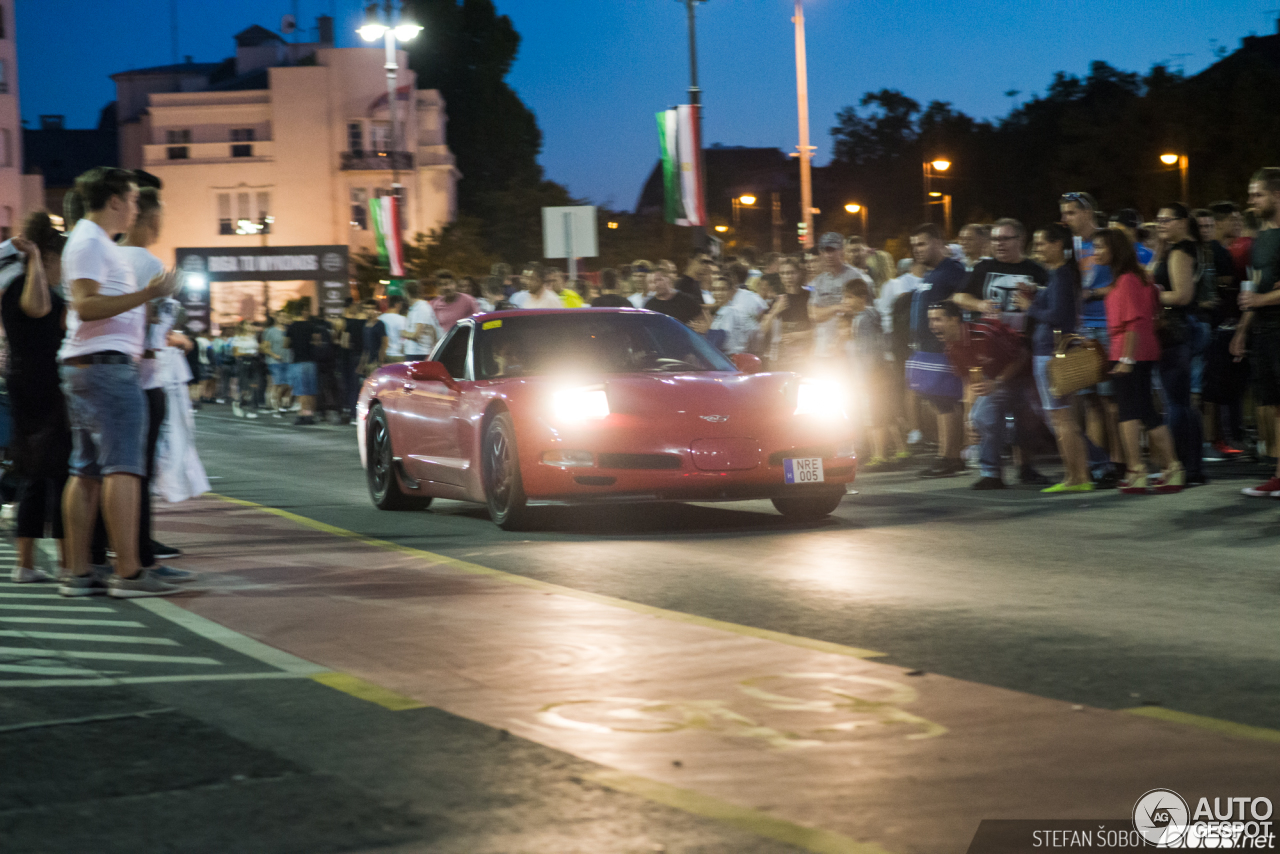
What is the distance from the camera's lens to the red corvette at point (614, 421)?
1007 centimetres

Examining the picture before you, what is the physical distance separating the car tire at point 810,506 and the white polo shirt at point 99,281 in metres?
4.43

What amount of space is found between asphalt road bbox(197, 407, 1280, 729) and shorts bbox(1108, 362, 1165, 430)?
56cm

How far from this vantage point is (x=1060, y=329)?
11781 mm

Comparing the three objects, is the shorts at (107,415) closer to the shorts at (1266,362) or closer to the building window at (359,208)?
the shorts at (1266,362)

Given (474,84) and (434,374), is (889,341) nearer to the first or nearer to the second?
(434,374)

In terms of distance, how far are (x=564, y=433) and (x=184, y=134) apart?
79.9 m

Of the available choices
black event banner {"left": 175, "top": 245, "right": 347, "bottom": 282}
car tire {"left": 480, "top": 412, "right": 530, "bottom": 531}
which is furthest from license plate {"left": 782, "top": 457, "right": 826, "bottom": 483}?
black event banner {"left": 175, "top": 245, "right": 347, "bottom": 282}

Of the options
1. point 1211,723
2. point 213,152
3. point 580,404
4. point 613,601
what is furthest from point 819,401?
point 213,152

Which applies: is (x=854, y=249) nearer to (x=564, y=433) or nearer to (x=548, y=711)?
(x=564, y=433)

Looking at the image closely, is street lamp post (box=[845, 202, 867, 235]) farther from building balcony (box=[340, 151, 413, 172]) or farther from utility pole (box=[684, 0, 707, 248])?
utility pole (box=[684, 0, 707, 248])

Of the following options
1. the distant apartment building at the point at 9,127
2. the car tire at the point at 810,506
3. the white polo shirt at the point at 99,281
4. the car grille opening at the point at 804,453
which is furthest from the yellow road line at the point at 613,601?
the distant apartment building at the point at 9,127

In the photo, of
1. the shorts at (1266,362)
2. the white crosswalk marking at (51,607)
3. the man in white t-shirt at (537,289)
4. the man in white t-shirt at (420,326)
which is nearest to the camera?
the white crosswalk marking at (51,607)

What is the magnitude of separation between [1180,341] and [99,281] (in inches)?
286

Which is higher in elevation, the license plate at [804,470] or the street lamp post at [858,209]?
the street lamp post at [858,209]
